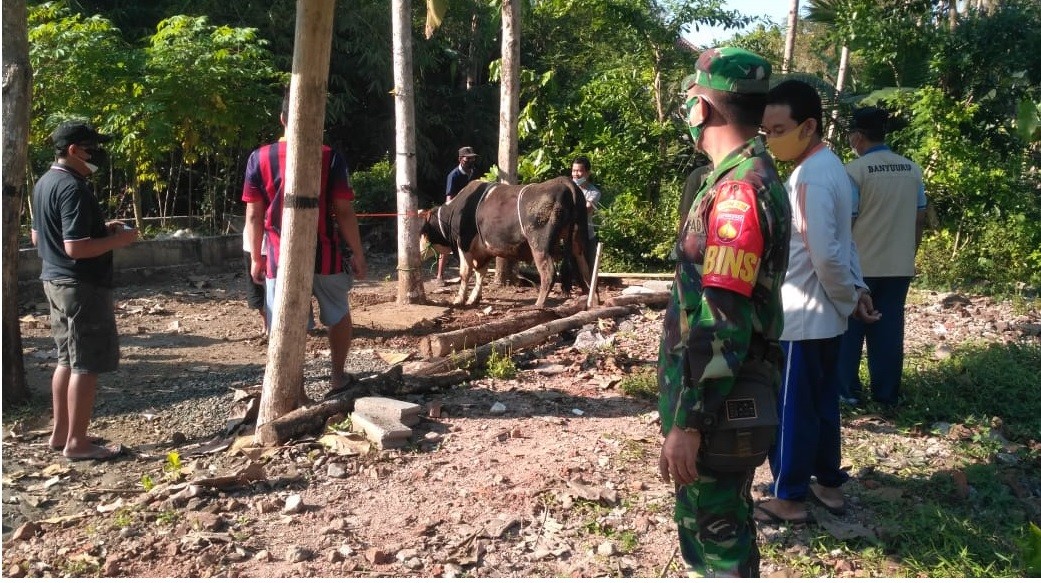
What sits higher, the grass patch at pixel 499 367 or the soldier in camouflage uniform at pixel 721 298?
the soldier in camouflage uniform at pixel 721 298

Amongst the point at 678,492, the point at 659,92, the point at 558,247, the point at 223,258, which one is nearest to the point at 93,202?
the point at 678,492

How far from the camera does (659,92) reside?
13.5 m

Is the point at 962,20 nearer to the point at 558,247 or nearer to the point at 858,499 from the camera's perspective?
the point at 558,247

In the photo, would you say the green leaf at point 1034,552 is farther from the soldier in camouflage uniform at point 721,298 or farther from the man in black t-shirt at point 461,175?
the man in black t-shirt at point 461,175

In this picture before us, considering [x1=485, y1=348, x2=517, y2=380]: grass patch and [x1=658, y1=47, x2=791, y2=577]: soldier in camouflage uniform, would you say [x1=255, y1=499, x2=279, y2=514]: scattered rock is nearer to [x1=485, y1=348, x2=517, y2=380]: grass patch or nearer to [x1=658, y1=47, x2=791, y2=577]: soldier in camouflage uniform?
[x1=658, y1=47, x2=791, y2=577]: soldier in camouflage uniform

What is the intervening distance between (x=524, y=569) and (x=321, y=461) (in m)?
1.58

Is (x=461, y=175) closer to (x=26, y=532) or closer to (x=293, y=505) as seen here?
(x=293, y=505)

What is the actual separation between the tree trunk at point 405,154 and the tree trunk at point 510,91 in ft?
5.44

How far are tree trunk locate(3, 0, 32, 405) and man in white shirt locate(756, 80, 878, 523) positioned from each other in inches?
191

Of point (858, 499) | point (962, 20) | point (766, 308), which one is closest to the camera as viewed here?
point (766, 308)

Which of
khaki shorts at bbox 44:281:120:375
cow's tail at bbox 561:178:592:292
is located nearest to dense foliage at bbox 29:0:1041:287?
cow's tail at bbox 561:178:592:292

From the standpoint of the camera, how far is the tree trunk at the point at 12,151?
18.7 ft

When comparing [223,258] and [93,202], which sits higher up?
[93,202]

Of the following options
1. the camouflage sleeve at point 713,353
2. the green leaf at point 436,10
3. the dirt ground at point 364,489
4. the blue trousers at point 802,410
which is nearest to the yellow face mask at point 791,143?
the blue trousers at point 802,410
